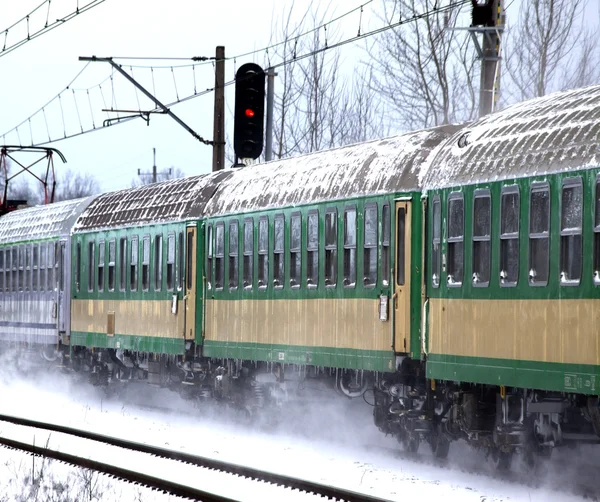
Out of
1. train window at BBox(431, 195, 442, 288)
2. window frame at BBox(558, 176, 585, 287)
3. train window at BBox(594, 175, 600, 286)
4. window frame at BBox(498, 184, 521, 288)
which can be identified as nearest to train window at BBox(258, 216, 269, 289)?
train window at BBox(431, 195, 442, 288)

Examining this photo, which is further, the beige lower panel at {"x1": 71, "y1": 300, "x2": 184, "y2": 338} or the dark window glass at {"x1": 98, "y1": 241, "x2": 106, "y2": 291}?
the dark window glass at {"x1": 98, "y1": 241, "x2": 106, "y2": 291}

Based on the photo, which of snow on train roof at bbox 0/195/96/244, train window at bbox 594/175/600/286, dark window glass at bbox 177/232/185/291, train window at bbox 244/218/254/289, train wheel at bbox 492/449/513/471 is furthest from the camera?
snow on train roof at bbox 0/195/96/244

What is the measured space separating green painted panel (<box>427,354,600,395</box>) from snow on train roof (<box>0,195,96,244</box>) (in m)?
15.0

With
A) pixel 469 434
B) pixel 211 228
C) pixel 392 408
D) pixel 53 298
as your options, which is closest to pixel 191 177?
pixel 211 228

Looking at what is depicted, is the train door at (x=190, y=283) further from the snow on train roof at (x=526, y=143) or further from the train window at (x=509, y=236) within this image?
the train window at (x=509, y=236)

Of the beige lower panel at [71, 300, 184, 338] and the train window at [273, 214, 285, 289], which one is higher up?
the train window at [273, 214, 285, 289]

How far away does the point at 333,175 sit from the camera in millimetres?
17922

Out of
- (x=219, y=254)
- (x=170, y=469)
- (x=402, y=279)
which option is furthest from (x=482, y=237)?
(x=219, y=254)

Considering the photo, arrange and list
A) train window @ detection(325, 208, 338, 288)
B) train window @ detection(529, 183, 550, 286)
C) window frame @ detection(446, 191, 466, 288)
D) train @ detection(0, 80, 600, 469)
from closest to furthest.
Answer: train @ detection(0, 80, 600, 469)
train window @ detection(529, 183, 550, 286)
window frame @ detection(446, 191, 466, 288)
train window @ detection(325, 208, 338, 288)

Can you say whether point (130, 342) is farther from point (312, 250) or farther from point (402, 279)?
point (402, 279)

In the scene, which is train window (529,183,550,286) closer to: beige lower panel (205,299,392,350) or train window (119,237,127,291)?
beige lower panel (205,299,392,350)

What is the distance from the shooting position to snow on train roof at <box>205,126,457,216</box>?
16031 millimetres

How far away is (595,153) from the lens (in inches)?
466

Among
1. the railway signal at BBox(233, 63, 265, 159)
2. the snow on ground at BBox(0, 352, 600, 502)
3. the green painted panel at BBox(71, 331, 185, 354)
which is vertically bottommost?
the snow on ground at BBox(0, 352, 600, 502)
